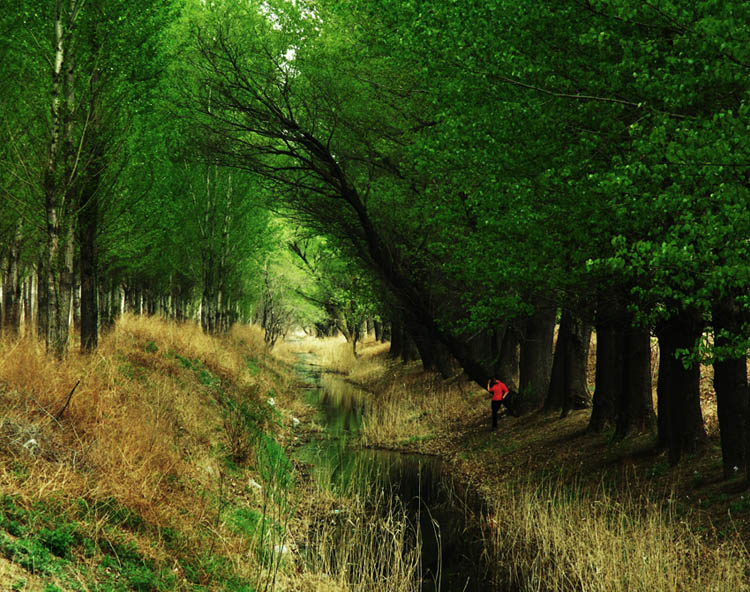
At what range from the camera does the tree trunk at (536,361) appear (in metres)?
16.6

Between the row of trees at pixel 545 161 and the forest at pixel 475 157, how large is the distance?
5 cm

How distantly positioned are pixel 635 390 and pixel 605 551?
4.73 m

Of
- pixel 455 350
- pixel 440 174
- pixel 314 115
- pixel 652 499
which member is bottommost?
pixel 652 499

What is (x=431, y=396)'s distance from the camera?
69.7 ft

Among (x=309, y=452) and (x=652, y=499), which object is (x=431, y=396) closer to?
(x=309, y=452)

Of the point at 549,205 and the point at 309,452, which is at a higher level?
the point at 549,205

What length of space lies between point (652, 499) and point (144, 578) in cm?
706

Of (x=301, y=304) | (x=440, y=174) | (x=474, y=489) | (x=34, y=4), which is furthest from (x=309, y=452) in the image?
(x=301, y=304)

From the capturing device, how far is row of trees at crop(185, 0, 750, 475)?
593cm

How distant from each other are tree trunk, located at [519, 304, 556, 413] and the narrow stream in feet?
10.9

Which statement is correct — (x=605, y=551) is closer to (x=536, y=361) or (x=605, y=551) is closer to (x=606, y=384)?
(x=606, y=384)

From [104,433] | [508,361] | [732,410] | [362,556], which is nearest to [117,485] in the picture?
[104,433]

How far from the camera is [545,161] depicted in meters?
8.94

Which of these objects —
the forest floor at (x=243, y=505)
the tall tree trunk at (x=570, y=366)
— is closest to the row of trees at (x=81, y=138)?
the forest floor at (x=243, y=505)
